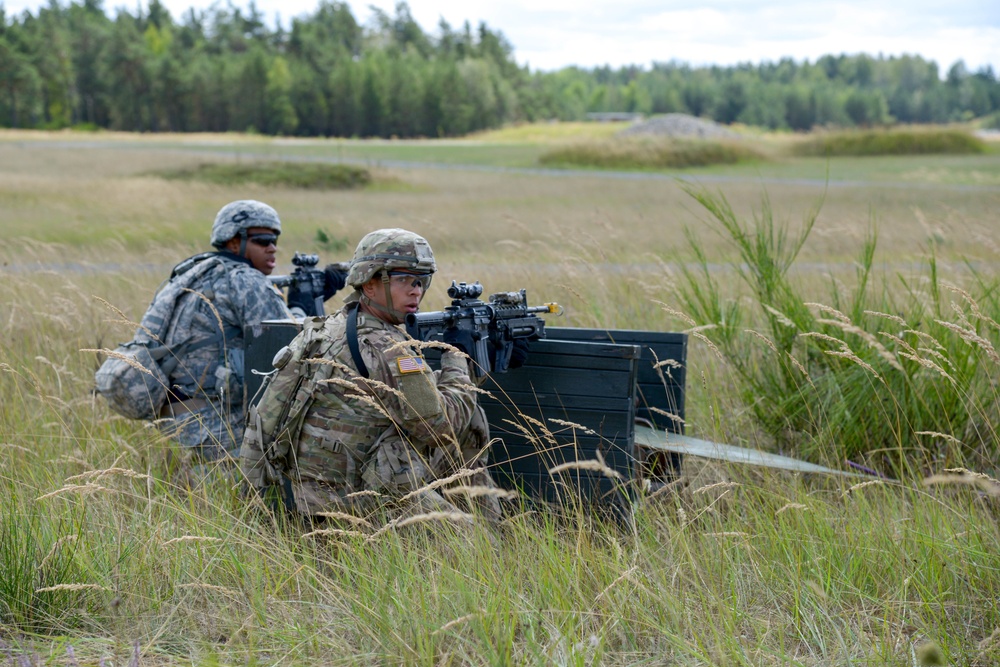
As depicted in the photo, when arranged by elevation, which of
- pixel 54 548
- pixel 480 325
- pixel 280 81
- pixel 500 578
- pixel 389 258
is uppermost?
pixel 280 81

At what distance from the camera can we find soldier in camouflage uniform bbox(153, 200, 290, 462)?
5.09m

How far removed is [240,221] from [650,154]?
1289 inches

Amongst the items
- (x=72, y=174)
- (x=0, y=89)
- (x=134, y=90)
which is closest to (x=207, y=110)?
(x=134, y=90)

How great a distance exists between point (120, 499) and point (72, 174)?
79.0 feet

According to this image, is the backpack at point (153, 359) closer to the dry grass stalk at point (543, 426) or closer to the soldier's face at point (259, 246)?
the soldier's face at point (259, 246)

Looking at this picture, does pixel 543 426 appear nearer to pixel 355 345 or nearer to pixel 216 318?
pixel 355 345

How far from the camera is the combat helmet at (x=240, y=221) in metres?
5.26

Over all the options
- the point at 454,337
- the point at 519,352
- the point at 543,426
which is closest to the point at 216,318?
the point at 454,337

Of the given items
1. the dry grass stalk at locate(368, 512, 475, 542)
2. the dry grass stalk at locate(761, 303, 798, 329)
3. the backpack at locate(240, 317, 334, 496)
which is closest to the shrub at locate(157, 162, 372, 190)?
the dry grass stalk at locate(761, 303, 798, 329)

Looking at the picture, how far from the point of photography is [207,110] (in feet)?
279

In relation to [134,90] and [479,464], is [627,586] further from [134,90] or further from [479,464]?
[134,90]

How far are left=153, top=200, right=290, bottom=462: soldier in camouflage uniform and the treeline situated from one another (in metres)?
63.4

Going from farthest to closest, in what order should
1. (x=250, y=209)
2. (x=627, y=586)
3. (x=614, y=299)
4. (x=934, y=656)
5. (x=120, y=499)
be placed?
(x=614, y=299), (x=250, y=209), (x=120, y=499), (x=627, y=586), (x=934, y=656)

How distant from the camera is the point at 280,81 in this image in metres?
80.7
